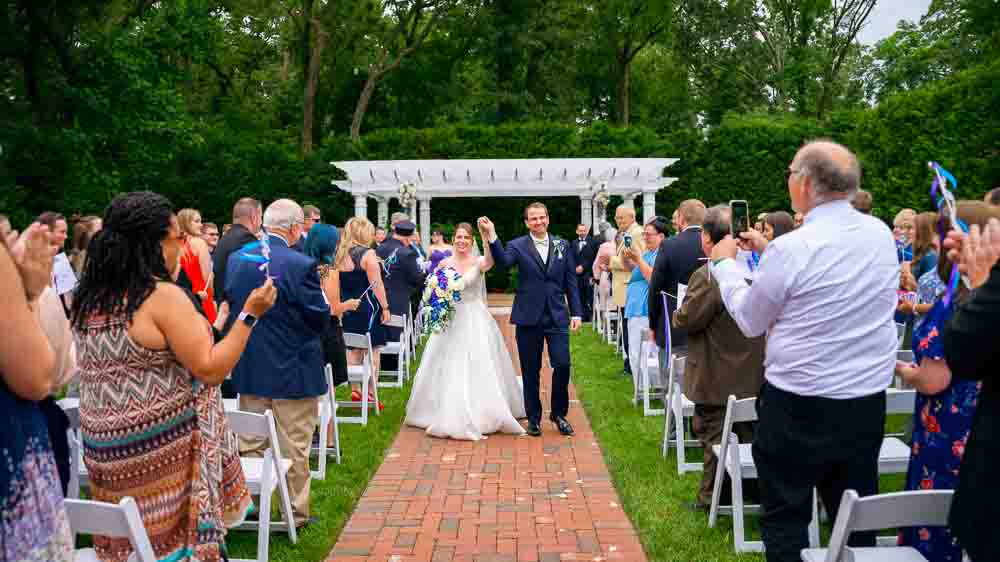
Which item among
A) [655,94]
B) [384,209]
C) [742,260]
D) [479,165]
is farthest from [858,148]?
[742,260]

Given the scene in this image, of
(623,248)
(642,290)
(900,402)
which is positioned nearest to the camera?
(900,402)

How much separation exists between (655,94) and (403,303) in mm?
30327

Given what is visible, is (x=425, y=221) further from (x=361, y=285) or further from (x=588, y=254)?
(x=361, y=285)

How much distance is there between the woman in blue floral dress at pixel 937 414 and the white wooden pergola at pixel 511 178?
58.9 feet

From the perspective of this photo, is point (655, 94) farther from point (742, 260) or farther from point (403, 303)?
point (742, 260)

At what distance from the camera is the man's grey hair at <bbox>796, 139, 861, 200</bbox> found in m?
3.48

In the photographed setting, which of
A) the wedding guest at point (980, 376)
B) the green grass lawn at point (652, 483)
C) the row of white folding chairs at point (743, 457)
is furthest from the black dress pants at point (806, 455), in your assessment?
the green grass lawn at point (652, 483)

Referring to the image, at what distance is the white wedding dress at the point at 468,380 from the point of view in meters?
8.31

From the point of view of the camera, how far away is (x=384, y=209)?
79.2 feet

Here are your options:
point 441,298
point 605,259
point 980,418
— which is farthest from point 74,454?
point 605,259

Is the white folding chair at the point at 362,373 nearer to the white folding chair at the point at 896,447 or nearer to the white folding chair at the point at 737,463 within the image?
the white folding chair at the point at 737,463

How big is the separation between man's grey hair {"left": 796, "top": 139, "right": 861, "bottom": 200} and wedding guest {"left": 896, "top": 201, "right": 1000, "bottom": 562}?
1.50ft

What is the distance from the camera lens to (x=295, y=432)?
222 inches

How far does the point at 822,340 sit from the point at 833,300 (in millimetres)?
154
